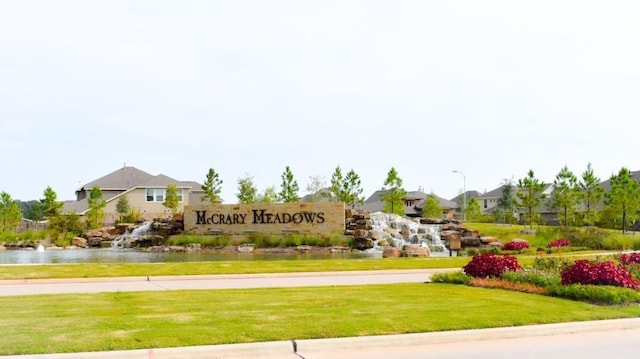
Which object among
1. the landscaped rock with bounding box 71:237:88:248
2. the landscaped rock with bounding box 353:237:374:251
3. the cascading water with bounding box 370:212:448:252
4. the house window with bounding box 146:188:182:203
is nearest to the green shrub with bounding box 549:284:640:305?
the landscaped rock with bounding box 353:237:374:251

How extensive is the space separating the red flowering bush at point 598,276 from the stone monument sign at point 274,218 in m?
32.5

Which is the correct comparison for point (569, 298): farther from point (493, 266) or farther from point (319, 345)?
point (319, 345)

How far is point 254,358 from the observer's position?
835cm

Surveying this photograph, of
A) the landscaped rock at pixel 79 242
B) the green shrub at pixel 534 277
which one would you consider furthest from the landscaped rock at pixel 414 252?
the landscaped rock at pixel 79 242

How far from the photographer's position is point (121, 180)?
248 ft

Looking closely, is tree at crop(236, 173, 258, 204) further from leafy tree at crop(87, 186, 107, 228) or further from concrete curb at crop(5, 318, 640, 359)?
concrete curb at crop(5, 318, 640, 359)

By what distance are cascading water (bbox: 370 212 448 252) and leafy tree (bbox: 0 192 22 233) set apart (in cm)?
3428

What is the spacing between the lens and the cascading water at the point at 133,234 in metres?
49.8

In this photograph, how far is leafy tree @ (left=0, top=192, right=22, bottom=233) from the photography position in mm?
60594

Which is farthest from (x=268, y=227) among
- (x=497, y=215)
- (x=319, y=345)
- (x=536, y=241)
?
(x=497, y=215)

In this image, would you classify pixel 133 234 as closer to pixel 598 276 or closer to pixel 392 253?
pixel 392 253

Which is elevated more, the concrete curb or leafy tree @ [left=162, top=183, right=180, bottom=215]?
leafy tree @ [left=162, top=183, right=180, bottom=215]

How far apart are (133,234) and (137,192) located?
70.2 feet

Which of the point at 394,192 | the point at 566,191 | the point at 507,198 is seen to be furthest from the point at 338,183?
the point at 507,198
